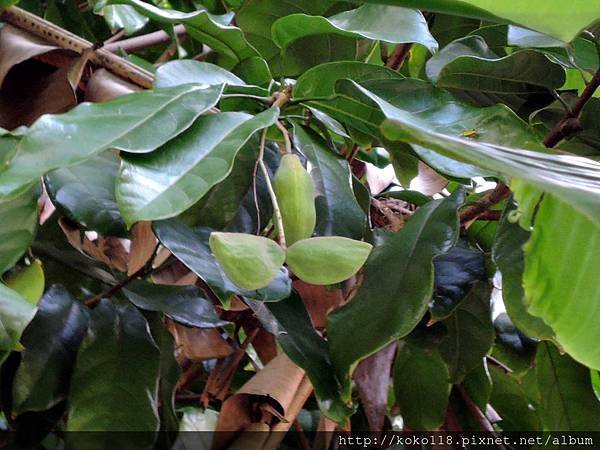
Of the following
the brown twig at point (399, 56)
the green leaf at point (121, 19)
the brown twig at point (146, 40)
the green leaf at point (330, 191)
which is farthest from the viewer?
the brown twig at point (146, 40)

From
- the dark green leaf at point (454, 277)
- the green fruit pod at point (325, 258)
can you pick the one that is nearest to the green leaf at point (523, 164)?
the green fruit pod at point (325, 258)

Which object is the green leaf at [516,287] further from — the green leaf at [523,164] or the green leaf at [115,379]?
the green leaf at [115,379]

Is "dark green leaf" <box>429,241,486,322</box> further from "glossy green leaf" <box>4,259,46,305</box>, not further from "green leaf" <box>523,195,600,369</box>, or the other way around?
→ "glossy green leaf" <box>4,259,46,305</box>

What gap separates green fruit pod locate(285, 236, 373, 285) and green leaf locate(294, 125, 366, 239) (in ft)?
0.31

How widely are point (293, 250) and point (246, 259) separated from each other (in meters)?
0.04

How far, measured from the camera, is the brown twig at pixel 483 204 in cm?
63

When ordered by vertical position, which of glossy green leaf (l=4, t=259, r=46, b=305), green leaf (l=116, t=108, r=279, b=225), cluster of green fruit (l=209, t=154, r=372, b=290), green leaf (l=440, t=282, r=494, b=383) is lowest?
green leaf (l=440, t=282, r=494, b=383)

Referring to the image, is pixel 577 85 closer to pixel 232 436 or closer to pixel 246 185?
pixel 246 185

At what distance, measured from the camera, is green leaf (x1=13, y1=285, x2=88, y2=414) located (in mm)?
523

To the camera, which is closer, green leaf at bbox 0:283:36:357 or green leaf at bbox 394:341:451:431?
green leaf at bbox 0:283:36:357

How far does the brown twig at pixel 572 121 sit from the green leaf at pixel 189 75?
296 millimetres

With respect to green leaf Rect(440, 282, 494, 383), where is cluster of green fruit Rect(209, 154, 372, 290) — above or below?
above

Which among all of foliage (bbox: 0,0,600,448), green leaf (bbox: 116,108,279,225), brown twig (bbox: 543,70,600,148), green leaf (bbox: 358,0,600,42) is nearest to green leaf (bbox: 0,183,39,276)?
foliage (bbox: 0,0,600,448)

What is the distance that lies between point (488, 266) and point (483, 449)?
259 millimetres
